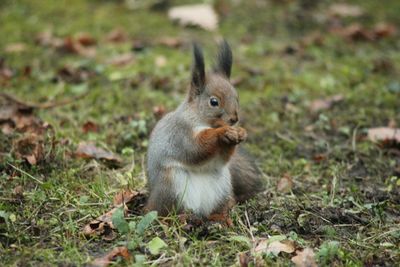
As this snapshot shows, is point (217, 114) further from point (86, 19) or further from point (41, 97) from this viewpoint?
point (86, 19)

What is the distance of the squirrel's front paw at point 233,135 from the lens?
108 inches

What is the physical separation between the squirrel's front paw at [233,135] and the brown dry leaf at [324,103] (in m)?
1.86

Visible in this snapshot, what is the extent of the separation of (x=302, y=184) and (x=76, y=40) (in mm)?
3102

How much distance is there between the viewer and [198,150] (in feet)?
9.23

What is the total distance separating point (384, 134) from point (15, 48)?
3.41 meters

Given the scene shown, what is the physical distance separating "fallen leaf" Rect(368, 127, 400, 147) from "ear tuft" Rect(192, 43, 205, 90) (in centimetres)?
158

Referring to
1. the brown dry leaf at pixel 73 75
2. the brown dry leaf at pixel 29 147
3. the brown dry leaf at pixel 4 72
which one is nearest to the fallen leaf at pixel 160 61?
the brown dry leaf at pixel 73 75

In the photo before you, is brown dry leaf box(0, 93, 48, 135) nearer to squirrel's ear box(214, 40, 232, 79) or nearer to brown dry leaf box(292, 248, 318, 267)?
squirrel's ear box(214, 40, 232, 79)

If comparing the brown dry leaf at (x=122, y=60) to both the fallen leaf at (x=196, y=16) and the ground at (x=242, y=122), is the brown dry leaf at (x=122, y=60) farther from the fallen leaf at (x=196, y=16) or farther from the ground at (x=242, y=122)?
the fallen leaf at (x=196, y=16)

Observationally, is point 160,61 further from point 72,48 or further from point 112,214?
point 112,214

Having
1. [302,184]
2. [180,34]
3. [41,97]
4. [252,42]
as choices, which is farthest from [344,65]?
[41,97]

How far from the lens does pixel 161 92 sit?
4.72m

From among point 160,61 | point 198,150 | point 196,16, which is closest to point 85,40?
point 160,61

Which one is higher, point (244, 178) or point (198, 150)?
point (198, 150)
